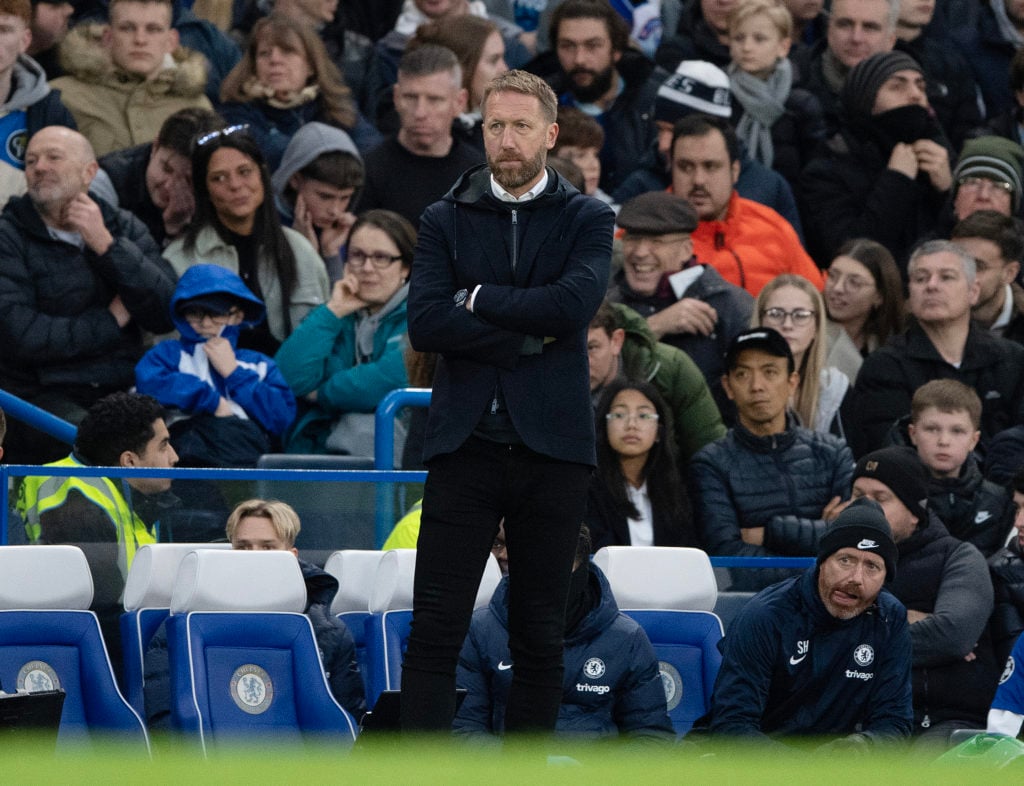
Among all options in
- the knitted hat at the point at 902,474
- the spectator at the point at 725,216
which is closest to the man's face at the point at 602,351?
the knitted hat at the point at 902,474

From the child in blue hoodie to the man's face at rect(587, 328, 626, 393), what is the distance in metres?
1.43

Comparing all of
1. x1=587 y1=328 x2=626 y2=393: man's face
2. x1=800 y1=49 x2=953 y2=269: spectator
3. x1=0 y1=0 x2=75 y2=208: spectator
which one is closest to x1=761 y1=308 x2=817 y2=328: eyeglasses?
x1=587 y1=328 x2=626 y2=393: man's face

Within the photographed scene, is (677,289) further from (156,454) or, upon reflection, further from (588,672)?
(588,672)

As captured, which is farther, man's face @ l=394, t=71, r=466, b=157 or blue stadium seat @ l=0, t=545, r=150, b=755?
man's face @ l=394, t=71, r=466, b=157

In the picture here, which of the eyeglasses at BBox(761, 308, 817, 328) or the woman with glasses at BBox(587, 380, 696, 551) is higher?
the eyeglasses at BBox(761, 308, 817, 328)

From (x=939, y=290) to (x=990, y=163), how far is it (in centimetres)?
169

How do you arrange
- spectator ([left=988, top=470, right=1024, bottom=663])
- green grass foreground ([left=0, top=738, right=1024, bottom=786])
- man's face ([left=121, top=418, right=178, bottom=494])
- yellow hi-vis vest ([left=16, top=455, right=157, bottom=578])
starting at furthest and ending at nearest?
spectator ([left=988, top=470, right=1024, bottom=663]) → man's face ([left=121, top=418, right=178, bottom=494]) → yellow hi-vis vest ([left=16, top=455, right=157, bottom=578]) → green grass foreground ([left=0, top=738, right=1024, bottom=786])

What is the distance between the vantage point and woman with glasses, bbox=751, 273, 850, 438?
10.5 meters

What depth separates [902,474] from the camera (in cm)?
927

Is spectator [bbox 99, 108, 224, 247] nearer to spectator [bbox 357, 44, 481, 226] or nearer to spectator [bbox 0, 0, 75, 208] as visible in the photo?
spectator [bbox 0, 0, 75, 208]

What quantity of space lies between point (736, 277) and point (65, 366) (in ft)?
12.0

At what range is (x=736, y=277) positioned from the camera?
1141 centimetres

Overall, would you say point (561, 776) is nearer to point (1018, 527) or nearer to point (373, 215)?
point (1018, 527)

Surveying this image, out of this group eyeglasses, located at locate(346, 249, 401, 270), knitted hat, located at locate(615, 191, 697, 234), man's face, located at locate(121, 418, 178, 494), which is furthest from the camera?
knitted hat, located at locate(615, 191, 697, 234)
